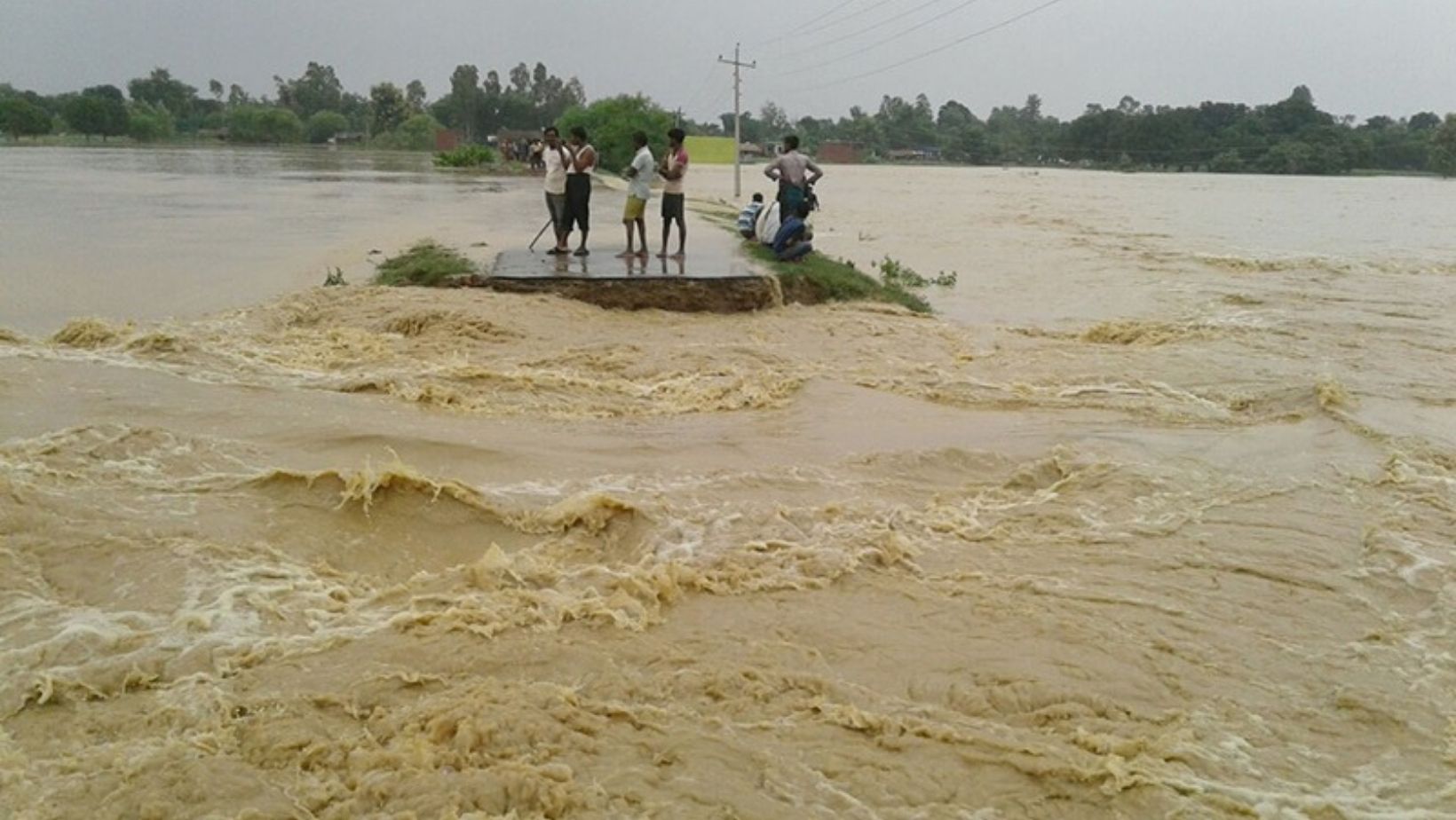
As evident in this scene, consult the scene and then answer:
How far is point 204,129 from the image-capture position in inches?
4373

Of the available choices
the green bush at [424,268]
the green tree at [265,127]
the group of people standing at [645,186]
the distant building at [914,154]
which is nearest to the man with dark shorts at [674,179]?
the group of people standing at [645,186]

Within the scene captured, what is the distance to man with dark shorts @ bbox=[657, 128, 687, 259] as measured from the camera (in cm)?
1137

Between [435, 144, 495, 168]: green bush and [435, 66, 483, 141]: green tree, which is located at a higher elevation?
[435, 66, 483, 141]: green tree

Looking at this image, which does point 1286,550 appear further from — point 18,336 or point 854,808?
point 18,336

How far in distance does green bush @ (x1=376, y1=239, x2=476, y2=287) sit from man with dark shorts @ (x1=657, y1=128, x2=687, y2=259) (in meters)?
2.48

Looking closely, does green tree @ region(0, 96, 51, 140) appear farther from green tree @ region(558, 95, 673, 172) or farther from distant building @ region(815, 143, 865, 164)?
distant building @ region(815, 143, 865, 164)

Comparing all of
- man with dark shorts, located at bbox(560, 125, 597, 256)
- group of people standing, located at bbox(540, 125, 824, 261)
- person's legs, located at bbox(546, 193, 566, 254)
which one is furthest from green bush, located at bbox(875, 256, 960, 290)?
person's legs, located at bbox(546, 193, 566, 254)

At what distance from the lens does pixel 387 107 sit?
102 metres

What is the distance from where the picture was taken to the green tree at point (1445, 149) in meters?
67.6

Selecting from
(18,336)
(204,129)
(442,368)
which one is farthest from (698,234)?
(204,129)

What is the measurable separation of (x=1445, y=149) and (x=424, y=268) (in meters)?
77.9

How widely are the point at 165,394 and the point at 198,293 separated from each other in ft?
17.5

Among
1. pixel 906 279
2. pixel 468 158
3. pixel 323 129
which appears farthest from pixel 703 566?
pixel 323 129

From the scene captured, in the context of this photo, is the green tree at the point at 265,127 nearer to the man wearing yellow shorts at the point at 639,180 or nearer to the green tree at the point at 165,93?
the green tree at the point at 165,93
